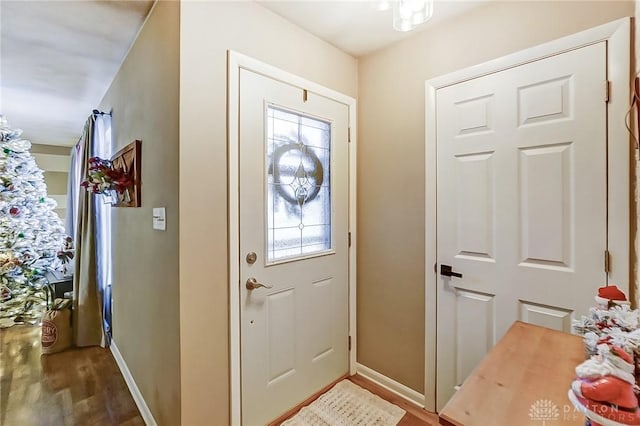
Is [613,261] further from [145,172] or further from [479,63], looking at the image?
[145,172]

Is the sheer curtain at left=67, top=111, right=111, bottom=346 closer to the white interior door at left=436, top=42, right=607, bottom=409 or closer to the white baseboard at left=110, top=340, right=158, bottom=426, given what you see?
the white baseboard at left=110, top=340, right=158, bottom=426

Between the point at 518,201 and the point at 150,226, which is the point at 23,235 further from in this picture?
the point at 518,201

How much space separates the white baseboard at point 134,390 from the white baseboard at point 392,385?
1.41 m

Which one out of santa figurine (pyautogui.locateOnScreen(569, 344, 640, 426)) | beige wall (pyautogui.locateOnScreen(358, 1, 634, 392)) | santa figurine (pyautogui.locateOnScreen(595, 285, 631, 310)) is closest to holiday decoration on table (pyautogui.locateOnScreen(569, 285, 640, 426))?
santa figurine (pyautogui.locateOnScreen(569, 344, 640, 426))

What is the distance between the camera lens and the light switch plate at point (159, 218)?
151 centimetres

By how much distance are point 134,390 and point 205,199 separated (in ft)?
5.30

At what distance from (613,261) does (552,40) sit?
42.8 inches

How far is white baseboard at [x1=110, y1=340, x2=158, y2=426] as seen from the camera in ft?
5.79

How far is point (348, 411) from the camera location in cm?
185

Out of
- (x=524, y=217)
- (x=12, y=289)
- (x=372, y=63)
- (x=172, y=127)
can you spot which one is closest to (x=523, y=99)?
(x=524, y=217)

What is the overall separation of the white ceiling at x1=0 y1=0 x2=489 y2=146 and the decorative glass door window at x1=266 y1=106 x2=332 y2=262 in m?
0.59

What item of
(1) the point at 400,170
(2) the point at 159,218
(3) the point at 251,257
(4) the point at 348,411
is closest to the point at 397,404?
(4) the point at 348,411

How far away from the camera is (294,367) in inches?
74.0

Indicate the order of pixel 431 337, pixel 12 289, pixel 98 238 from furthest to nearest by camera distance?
pixel 12 289 < pixel 98 238 < pixel 431 337
